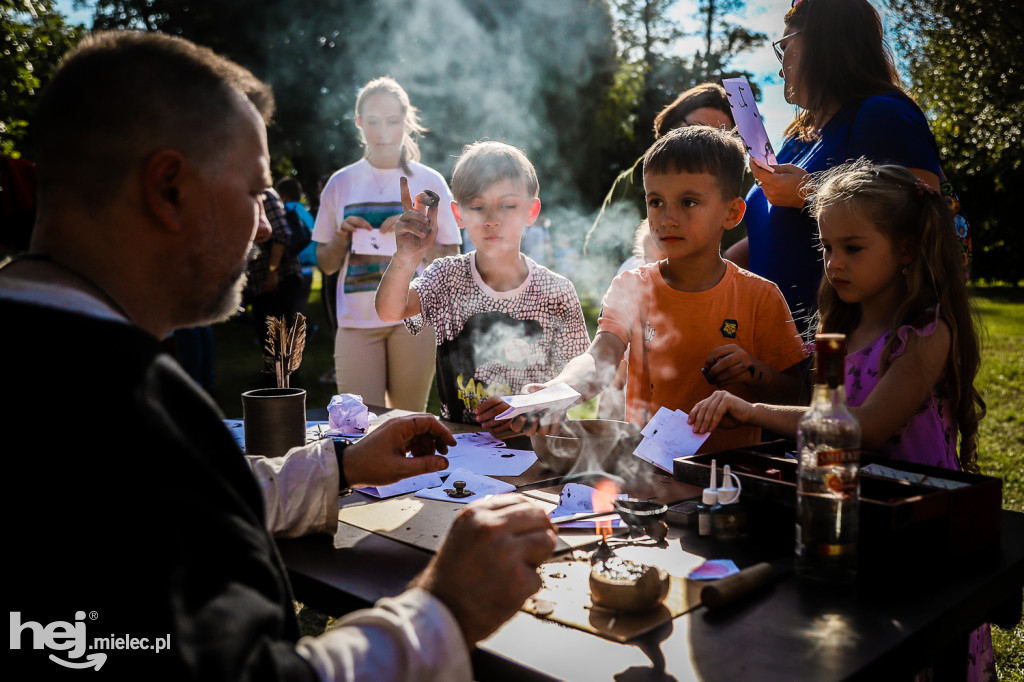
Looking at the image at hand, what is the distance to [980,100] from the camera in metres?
19.0

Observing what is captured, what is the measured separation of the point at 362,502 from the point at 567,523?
597 mm

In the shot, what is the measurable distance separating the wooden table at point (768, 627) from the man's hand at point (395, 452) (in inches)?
12.4

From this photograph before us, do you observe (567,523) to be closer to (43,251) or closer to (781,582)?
(781,582)

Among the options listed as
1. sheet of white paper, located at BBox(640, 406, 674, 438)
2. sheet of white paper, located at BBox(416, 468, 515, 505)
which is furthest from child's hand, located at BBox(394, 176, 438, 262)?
sheet of white paper, located at BBox(640, 406, 674, 438)

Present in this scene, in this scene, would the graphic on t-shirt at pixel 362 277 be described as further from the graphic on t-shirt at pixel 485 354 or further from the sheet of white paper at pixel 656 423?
the sheet of white paper at pixel 656 423

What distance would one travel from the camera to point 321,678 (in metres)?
0.99

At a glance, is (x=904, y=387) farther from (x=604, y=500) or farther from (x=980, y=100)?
(x=980, y=100)

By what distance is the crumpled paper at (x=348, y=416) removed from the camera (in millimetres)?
2684

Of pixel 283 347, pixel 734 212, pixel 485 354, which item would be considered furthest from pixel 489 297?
pixel 283 347

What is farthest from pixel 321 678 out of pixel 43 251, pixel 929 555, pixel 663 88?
pixel 663 88

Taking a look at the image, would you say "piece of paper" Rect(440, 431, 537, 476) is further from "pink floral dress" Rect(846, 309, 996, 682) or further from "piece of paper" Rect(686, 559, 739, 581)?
"pink floral dress" Rect(846, 309, 996, 682)

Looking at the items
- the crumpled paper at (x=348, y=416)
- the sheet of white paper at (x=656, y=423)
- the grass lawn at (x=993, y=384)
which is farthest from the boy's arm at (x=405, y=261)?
the grass lawn at (x=993, y=384)

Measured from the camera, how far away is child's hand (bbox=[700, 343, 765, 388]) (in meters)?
2.43

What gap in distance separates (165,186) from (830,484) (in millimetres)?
1293
